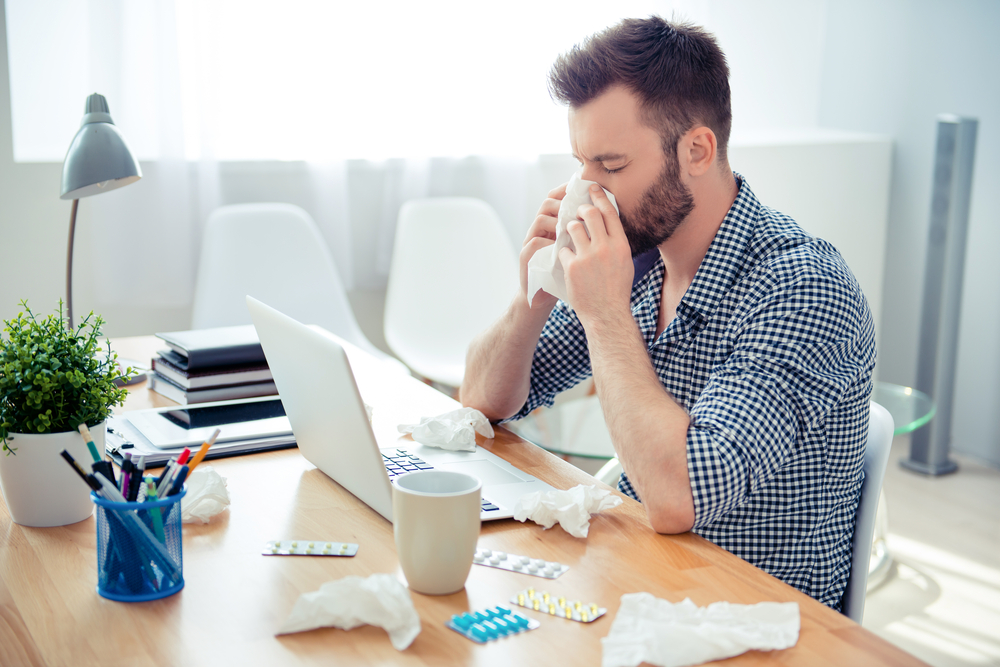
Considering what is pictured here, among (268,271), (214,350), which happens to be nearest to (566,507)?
(214,350)

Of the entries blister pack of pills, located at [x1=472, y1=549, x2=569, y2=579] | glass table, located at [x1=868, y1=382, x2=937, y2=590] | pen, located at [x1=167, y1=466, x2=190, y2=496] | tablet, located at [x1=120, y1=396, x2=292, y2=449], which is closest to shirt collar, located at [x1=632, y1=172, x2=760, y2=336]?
blister pack of pills, located at [x1=472, y1=549, x2=569, y2=579]

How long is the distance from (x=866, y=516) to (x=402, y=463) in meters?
0.56

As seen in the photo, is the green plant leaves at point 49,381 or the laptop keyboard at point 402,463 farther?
the laptop keyboard at point 402,463

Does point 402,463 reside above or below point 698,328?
below

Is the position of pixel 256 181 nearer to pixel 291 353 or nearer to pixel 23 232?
pixel 23 232

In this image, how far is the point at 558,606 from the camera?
2.53 feet

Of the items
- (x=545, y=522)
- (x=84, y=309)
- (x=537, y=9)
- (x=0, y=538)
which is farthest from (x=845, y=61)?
(x=0, y=538)

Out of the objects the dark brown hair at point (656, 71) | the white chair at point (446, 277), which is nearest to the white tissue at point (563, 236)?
the dark brown hair at point (656, 71)

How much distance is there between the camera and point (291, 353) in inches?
38.9

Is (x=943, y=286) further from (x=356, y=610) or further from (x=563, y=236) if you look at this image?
(x=356, y=610)

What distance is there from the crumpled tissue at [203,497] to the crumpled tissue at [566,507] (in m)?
0.31

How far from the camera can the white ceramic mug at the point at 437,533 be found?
2.52ft

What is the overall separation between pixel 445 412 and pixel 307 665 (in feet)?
2.20

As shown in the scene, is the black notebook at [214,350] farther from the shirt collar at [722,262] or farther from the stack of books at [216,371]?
the shirt collar at [722,262]
